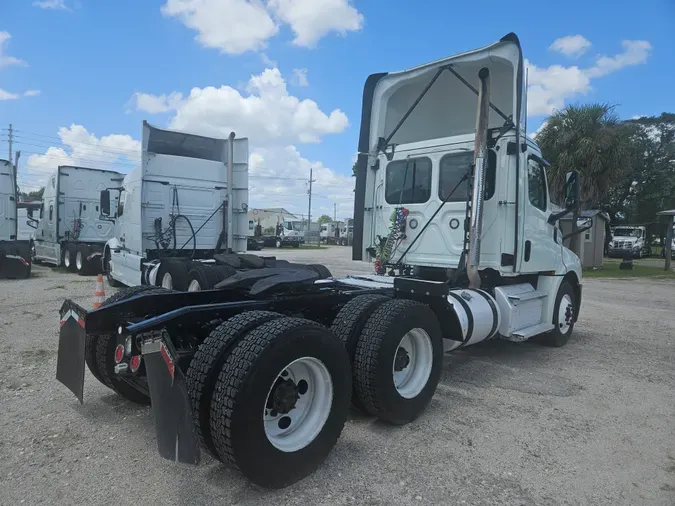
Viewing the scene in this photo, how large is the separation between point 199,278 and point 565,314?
5547mm

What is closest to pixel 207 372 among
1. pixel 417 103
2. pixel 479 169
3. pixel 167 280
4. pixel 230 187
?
pixel 479 169

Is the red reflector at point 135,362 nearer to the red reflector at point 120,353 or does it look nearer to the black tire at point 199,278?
the red reflector at point 120,353

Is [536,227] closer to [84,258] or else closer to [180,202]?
[180,202]

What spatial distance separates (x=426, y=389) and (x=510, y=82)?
4.08m

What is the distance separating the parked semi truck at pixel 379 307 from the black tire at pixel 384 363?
12mm

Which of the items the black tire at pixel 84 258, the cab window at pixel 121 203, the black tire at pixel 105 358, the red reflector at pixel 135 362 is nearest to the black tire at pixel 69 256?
the black tire at pixel 84 258

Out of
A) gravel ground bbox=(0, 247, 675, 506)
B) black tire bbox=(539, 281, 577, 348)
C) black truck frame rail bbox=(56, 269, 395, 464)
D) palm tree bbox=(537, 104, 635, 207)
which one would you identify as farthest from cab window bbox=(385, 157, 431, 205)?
palm tree bbox=(537, 104, 635, 207)

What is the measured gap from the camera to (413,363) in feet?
13.7

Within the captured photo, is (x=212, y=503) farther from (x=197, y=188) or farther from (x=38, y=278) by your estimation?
(x=38, y=278)

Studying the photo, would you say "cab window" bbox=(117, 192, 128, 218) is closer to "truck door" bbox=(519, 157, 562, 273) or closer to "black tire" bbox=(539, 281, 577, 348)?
"truck door" bbox=(519, 157, 562, 273)

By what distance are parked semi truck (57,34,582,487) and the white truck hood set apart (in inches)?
0.8

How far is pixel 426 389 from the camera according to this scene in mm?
4051

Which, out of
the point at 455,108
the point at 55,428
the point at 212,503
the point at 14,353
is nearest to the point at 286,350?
the point at 212,503

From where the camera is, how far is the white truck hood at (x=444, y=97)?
5672 millimetres
